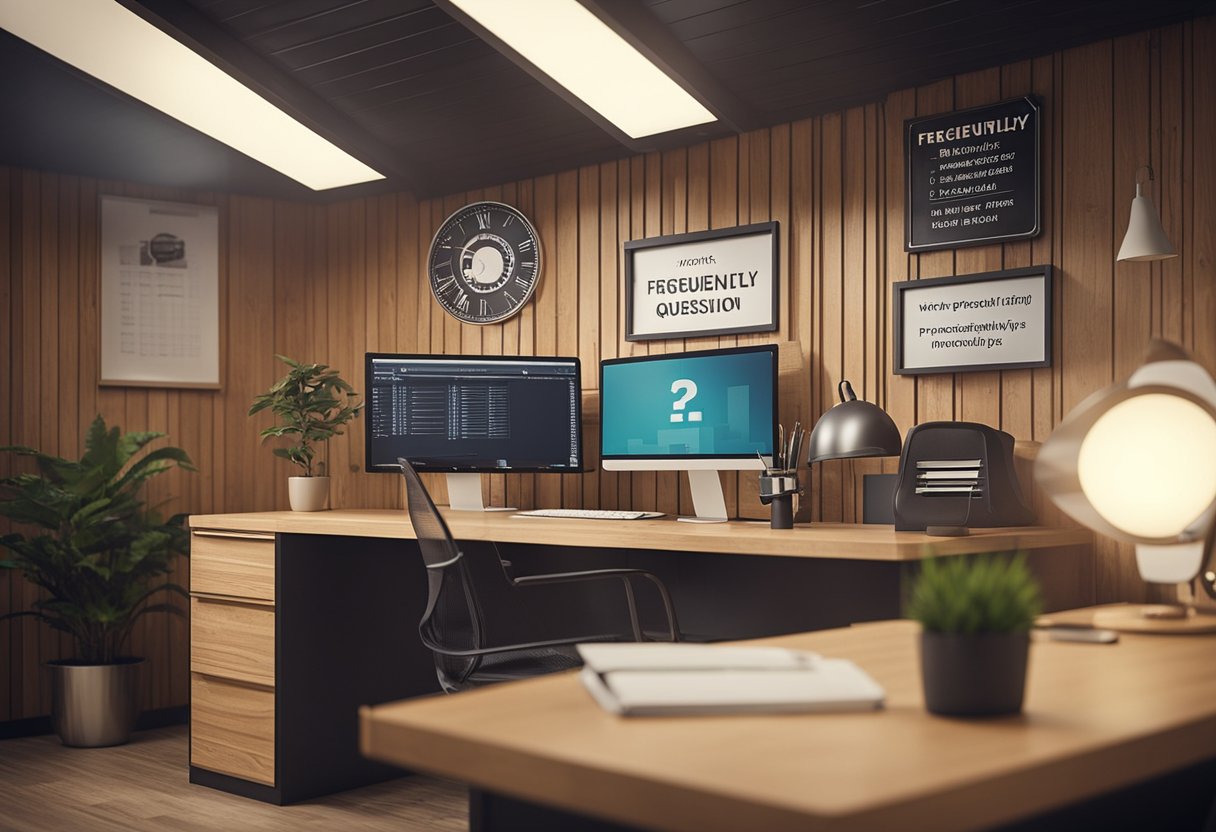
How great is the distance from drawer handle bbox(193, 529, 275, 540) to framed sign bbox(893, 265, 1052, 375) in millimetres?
2142

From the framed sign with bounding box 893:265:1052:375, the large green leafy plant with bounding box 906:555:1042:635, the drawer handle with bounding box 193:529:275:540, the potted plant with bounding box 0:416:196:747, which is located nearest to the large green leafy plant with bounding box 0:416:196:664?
the potted plant with bounding box 0:416:196:747

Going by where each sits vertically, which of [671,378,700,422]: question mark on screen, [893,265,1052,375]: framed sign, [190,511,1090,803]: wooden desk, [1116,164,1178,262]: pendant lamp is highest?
[1116,164,1178,262]: pendant lamp

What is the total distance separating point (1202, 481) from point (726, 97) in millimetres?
2435

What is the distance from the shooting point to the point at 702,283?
4.15 metres

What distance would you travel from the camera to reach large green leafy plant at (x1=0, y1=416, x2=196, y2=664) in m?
4.61

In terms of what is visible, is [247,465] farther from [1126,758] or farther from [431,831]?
[1126,758]

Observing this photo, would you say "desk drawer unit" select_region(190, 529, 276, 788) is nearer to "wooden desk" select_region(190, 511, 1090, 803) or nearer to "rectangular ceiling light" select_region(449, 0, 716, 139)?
"wooden desk" select_region(190, 511, 1090, 803)

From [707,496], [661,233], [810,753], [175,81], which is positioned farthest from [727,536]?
[175,81]

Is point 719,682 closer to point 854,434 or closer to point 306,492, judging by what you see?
point 854,434

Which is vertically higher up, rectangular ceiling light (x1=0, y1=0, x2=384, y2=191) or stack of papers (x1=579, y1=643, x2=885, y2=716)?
rectangular ceiling light (x1=0, y1=0, x2=384, y2=191)

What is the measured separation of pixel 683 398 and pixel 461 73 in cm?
132

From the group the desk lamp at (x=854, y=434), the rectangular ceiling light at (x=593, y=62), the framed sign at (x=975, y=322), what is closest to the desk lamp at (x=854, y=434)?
the desk lamp at (x=854, y=434)

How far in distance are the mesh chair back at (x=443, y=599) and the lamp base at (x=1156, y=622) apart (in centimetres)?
154

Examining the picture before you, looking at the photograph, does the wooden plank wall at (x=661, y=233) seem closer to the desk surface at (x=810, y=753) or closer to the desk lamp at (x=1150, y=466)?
the desk lamp at (x=1150, y=466)
